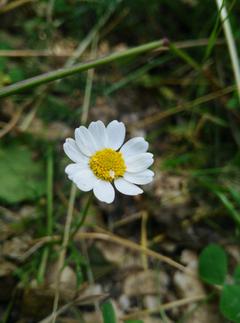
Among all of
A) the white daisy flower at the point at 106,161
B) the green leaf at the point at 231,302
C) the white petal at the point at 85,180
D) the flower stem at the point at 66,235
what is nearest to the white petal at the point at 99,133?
the white daisy flower at the point at 106,161

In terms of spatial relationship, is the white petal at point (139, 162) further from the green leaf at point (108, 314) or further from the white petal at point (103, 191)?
the green leaf at point (108, 314)

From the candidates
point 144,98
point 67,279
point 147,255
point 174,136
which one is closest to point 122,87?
point 144,98

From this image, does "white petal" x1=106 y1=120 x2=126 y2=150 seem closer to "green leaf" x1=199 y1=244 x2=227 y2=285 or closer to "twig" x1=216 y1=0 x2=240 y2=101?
"green leaf" x1=199 y1=244 x2=227 y2=285

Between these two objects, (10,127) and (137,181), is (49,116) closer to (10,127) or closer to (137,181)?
(10,127)

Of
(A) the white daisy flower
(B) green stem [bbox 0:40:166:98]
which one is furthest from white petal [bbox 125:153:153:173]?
(B) green stem [bbox 0:40:166:98]

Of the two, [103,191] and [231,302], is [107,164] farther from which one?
[231,302]

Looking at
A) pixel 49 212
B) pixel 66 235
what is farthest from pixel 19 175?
pixel 66 235
